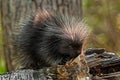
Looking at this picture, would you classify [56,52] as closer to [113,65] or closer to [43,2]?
[113,65]

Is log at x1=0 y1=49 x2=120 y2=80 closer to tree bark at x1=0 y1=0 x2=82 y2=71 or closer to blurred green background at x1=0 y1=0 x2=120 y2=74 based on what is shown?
tree bark at x1=0 y1=0 x2=82 y2=71

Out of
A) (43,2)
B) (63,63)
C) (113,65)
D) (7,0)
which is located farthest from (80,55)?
(7,0)

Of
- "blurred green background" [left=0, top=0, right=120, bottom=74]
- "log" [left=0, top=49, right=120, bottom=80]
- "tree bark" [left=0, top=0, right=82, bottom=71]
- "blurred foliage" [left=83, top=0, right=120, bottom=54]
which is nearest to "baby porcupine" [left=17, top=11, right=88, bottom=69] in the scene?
"log" [left=0, top=49, right=120, bottom=80]

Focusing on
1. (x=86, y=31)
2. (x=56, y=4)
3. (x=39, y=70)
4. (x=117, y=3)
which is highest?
(x=117, y=3)

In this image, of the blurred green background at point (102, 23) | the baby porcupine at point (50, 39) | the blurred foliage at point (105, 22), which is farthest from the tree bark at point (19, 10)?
the baby porcupine at point (50, 39)

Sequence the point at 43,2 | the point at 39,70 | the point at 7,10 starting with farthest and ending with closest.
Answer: the point at 7,10 → the point at 43,2 → the point at 39,70

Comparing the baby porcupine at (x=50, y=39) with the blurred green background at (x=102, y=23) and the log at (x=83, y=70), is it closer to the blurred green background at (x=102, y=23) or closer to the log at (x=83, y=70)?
the log at (x=83, y=70)

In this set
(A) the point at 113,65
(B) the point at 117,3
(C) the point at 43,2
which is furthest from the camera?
(B) the point at 117,3
